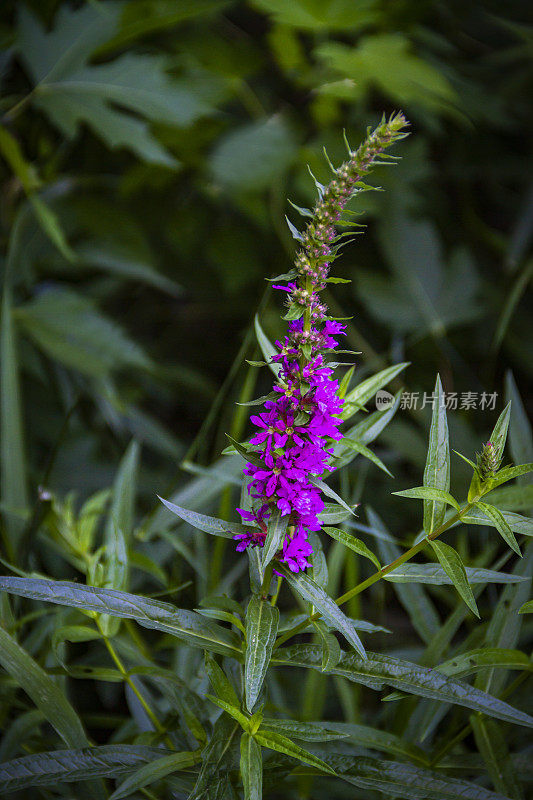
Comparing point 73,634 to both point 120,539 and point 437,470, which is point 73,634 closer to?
point 120,539

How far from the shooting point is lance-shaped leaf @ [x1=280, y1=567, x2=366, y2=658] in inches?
12.3

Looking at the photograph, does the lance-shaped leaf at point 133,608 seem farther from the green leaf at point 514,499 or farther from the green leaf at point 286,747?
the green leaf at point 514,499

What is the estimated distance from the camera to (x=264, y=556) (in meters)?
0.30

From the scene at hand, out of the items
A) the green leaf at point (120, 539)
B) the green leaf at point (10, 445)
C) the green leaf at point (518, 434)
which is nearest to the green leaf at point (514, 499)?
the green leaf at point (518, 434)

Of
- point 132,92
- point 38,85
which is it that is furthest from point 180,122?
point 38,85

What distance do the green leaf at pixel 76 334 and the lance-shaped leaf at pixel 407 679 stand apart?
51 cm

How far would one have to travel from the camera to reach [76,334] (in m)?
0.80

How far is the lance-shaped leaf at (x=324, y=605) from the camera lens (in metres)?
0.31

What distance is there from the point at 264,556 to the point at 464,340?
0.80 meters

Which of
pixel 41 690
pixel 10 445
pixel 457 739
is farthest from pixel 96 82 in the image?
pixel 457 739

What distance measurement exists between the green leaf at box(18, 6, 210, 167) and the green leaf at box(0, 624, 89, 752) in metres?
0.59

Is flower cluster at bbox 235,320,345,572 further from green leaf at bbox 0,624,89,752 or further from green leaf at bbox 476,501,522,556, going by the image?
green leaf at bbox 0,624,89,752

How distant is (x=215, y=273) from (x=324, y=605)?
824mm

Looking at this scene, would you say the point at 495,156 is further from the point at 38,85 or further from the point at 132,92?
the point at 38,85
